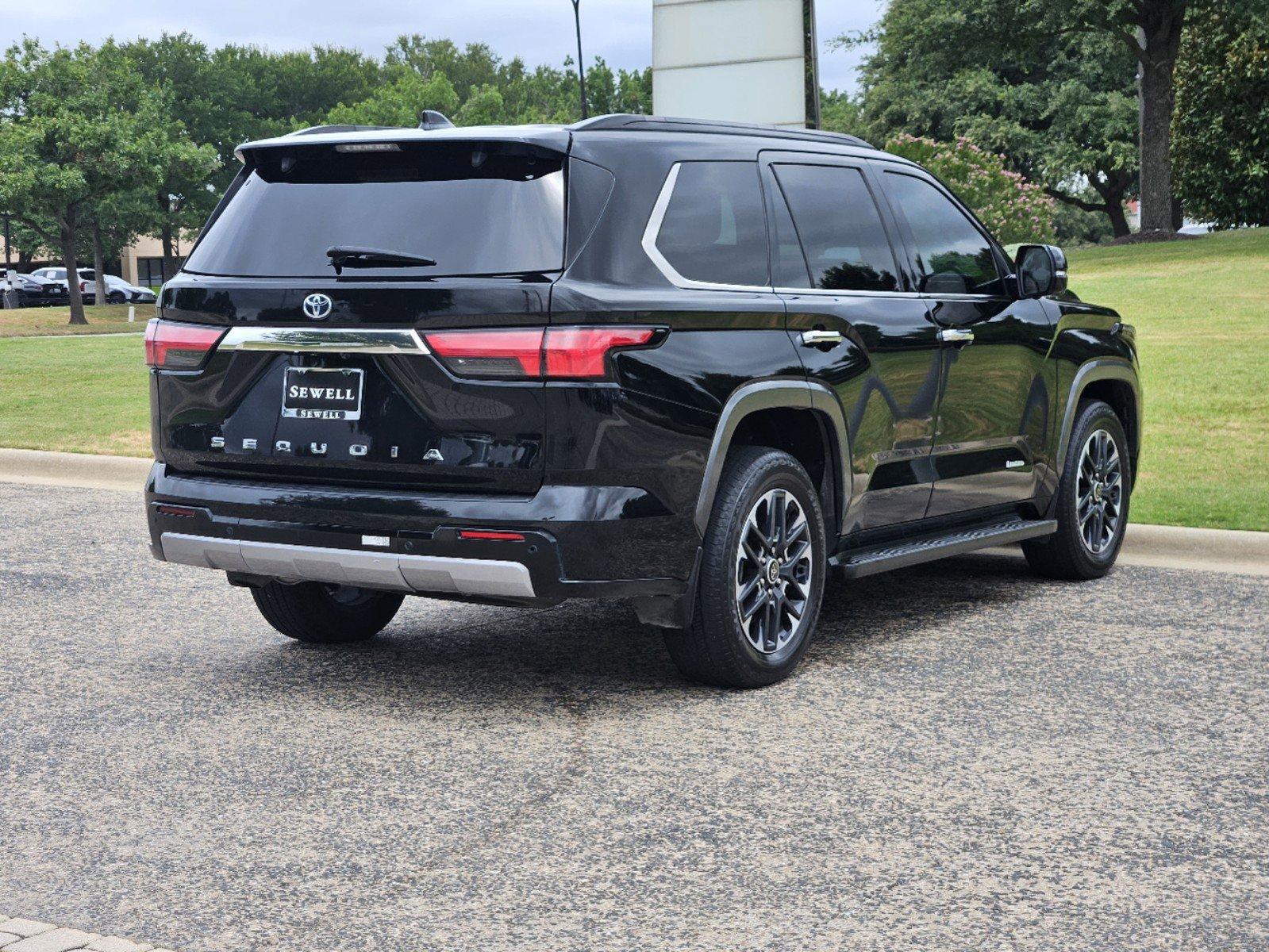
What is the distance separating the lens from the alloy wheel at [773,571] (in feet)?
18.8

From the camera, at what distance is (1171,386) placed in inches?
549

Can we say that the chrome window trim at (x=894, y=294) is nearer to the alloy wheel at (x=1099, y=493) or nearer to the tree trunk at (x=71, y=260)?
the alloy wheel at (x=1099, y=493)

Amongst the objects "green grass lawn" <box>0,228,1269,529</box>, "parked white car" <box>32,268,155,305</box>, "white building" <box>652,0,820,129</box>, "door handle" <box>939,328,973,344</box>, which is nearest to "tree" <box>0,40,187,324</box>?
"green grass lawn" <box>0,228,1269,529</box>

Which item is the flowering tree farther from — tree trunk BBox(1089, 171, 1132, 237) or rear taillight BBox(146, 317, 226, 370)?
tree trunk BBox(1089, 171, 1132, 237)

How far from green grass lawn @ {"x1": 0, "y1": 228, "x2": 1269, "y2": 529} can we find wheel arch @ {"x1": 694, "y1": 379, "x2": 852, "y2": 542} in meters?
3.45

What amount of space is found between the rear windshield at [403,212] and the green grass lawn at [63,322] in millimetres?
→ 24516

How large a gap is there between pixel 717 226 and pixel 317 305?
56.1 inches

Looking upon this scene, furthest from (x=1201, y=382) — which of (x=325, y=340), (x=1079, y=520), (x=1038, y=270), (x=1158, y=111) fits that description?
(x=1158, y=111)

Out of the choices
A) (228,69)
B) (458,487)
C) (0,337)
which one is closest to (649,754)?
(458,487)

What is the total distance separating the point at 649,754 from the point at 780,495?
121 centimetres

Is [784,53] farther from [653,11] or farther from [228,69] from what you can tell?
[228,69]

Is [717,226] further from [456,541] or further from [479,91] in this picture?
[479,91]

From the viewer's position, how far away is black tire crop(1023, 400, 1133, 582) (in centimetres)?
772

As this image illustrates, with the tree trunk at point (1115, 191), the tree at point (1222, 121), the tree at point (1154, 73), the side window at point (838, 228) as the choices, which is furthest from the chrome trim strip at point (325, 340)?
the tree trunk at point (1115, 191)
